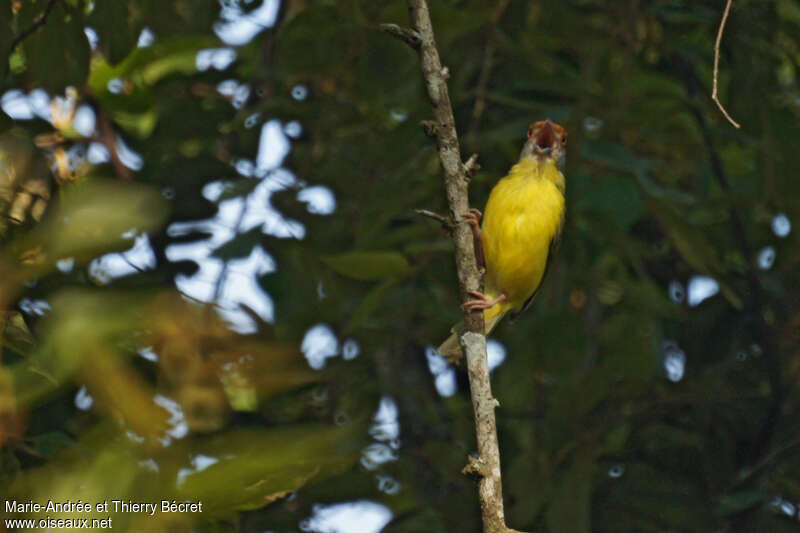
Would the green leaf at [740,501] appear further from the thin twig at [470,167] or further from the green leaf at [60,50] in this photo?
the green leaf at [60,50]

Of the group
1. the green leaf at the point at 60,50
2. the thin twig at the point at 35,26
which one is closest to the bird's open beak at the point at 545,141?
the green leaf at the point at 60,50

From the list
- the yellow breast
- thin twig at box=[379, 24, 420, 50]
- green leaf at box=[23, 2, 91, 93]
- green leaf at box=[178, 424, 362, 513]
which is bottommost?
the yellow breast

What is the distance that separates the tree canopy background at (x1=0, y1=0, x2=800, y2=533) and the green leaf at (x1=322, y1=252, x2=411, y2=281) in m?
0.02

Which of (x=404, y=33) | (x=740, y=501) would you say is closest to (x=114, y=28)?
(x=404, y=33)

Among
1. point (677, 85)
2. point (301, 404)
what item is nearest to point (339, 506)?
point (301, 404)

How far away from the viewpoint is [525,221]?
14.8ft

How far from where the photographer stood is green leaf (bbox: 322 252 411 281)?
3.48m

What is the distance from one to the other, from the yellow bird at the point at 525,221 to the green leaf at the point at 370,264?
874mm

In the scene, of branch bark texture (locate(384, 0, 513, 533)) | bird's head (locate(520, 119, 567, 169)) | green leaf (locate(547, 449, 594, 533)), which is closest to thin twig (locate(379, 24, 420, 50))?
branch bark texture (locate(384, 0, 513, 533))

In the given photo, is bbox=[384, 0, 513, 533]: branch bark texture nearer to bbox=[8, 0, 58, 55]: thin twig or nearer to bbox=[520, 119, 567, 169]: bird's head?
bbox=[8, 0, 58, 55]: thin twig

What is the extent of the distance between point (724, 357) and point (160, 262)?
294cm

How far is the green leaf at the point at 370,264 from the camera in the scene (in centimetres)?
348

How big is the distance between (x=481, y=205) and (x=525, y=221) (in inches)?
9.2

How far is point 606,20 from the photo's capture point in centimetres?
456
